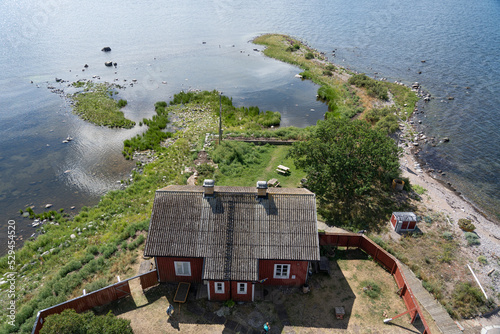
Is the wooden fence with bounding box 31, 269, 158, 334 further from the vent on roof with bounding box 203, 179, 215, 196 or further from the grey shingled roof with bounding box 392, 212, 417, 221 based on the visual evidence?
the grey shingled roof with bounding box 392, 212, 417, 221

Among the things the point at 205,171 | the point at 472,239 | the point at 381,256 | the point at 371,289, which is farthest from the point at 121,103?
the point at 472,239

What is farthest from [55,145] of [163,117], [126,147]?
[163,117]

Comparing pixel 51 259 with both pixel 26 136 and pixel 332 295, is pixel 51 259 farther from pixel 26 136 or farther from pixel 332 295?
pixel 26 136

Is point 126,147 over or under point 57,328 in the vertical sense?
under

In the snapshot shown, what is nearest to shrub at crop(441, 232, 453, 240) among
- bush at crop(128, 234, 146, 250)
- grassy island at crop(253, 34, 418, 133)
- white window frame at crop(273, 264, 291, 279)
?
white window frame at crop(273, 264, 291, 279)

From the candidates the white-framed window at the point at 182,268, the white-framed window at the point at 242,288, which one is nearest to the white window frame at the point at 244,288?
the white-framed window at the point at 242,288

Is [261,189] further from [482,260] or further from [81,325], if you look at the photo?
[482,260]

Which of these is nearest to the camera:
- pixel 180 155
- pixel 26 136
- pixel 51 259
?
pixel 51 259

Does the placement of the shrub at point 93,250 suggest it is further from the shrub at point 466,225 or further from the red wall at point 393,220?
the shrub at point 466,225
